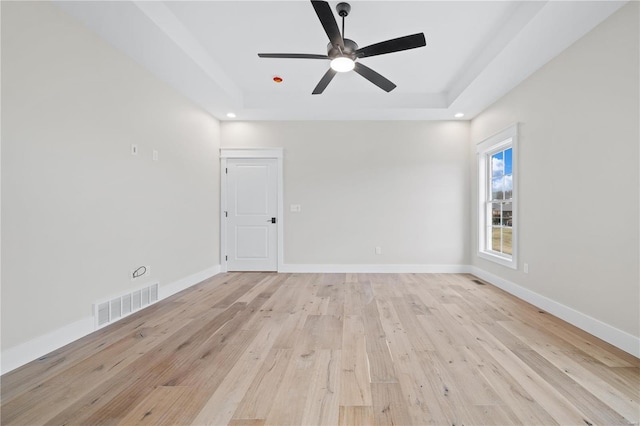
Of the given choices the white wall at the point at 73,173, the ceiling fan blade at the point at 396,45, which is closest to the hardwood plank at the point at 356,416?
the white wall at the point at 73,173

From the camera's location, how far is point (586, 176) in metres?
2.29

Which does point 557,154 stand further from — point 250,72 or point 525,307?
point 250,72

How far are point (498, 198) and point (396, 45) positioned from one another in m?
2.86

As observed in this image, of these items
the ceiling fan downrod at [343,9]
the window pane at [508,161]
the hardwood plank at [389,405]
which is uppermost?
the ceiling fan downrod at [343,9]

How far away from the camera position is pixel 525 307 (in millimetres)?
2828

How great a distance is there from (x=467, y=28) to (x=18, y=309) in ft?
14.4

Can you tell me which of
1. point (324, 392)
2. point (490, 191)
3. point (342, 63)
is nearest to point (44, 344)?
point (324, 392)

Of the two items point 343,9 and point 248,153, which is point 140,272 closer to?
point 248,153

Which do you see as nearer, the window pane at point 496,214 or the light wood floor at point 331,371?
the light wood floor at point 331,371

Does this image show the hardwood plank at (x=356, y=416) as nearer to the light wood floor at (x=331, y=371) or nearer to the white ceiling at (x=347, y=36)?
the light wood floor at (x=331, y=371)

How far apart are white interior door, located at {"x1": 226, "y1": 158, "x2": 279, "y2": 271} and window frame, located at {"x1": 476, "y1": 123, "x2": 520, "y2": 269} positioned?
3341mm

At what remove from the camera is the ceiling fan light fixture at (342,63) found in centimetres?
240

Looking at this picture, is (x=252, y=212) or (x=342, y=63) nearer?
(x=342, y=63)

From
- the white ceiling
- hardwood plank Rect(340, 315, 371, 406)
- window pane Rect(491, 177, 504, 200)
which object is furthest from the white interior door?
window pane Rect(491, 177, 504, 200)
